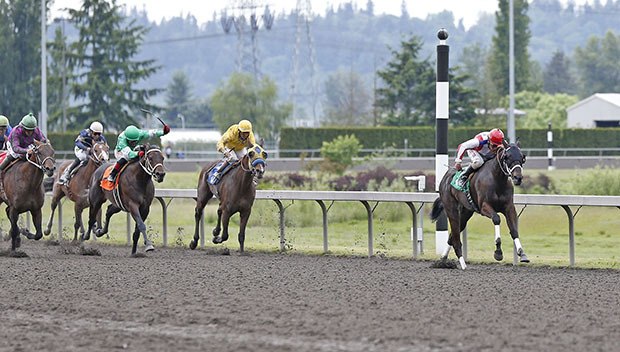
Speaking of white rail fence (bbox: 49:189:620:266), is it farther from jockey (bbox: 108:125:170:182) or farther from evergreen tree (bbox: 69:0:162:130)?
evergreen tree (bbox: 69:0:162:130)

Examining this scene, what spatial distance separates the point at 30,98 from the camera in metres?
56.2

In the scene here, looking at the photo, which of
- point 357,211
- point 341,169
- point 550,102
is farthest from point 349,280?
point 550,102

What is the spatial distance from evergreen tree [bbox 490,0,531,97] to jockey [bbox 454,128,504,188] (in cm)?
5481

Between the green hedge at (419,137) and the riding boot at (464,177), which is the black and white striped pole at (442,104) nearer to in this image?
the riding boot at (464,177)

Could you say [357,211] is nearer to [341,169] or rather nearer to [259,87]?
[341,169]

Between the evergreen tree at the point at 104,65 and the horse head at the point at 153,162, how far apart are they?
42.5 metres

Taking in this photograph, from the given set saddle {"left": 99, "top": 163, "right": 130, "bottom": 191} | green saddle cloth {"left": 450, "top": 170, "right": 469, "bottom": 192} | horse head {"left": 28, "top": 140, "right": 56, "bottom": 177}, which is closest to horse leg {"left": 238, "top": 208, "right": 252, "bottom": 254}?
saddle {"left": 99, "top": 163, "right": 130, "bottom": 191}

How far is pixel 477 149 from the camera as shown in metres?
12.5

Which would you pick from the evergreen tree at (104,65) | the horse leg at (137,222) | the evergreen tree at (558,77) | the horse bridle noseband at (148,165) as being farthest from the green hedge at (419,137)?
the evergreen tree at (558,77)

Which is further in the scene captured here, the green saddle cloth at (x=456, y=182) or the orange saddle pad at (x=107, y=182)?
the orange saddle pad at (x=107, y=182)

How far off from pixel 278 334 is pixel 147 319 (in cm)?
115

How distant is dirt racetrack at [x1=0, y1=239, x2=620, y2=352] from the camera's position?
7.04 m

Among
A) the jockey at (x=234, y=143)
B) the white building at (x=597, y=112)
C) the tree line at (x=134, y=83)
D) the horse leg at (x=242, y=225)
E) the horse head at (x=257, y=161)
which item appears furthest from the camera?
the tree line at (x=134, y=83)

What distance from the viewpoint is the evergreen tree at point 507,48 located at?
222ft
